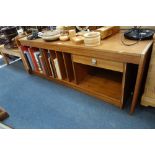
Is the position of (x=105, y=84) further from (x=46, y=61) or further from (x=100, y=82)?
(x=46, y=61)

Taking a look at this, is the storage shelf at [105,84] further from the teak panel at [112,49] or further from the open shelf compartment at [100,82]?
the teak panel at [112,49]

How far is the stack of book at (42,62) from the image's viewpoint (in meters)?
1.79

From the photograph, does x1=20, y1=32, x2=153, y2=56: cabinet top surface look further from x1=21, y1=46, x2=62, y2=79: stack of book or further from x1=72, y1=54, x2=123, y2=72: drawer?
x1=21, y1=46, x2=62, y2=79: stack of book

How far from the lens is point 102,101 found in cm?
151

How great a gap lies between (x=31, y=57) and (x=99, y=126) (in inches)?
53.5

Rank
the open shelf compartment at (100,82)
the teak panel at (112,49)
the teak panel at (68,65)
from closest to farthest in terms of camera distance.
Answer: the teak panel at (112,49) < the open shelf compartment at (100,82) < the teak panel at (68,65)

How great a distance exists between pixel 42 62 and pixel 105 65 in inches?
38.0

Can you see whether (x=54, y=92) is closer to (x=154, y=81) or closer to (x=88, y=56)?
(x=88, y=56)

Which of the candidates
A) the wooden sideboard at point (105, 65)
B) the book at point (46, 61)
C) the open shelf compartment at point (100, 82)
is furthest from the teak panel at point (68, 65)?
the book at point (46, 61)

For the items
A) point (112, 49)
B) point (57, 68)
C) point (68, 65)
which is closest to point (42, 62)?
point (57, 68)

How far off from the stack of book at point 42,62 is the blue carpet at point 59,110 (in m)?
0.16

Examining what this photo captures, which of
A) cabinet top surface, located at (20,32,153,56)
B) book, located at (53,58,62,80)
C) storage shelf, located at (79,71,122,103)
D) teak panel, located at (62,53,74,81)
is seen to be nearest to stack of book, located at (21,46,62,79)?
book, located at (53,58,62,80)

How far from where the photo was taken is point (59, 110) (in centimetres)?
149

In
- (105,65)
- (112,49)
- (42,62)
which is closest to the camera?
(112,49)
